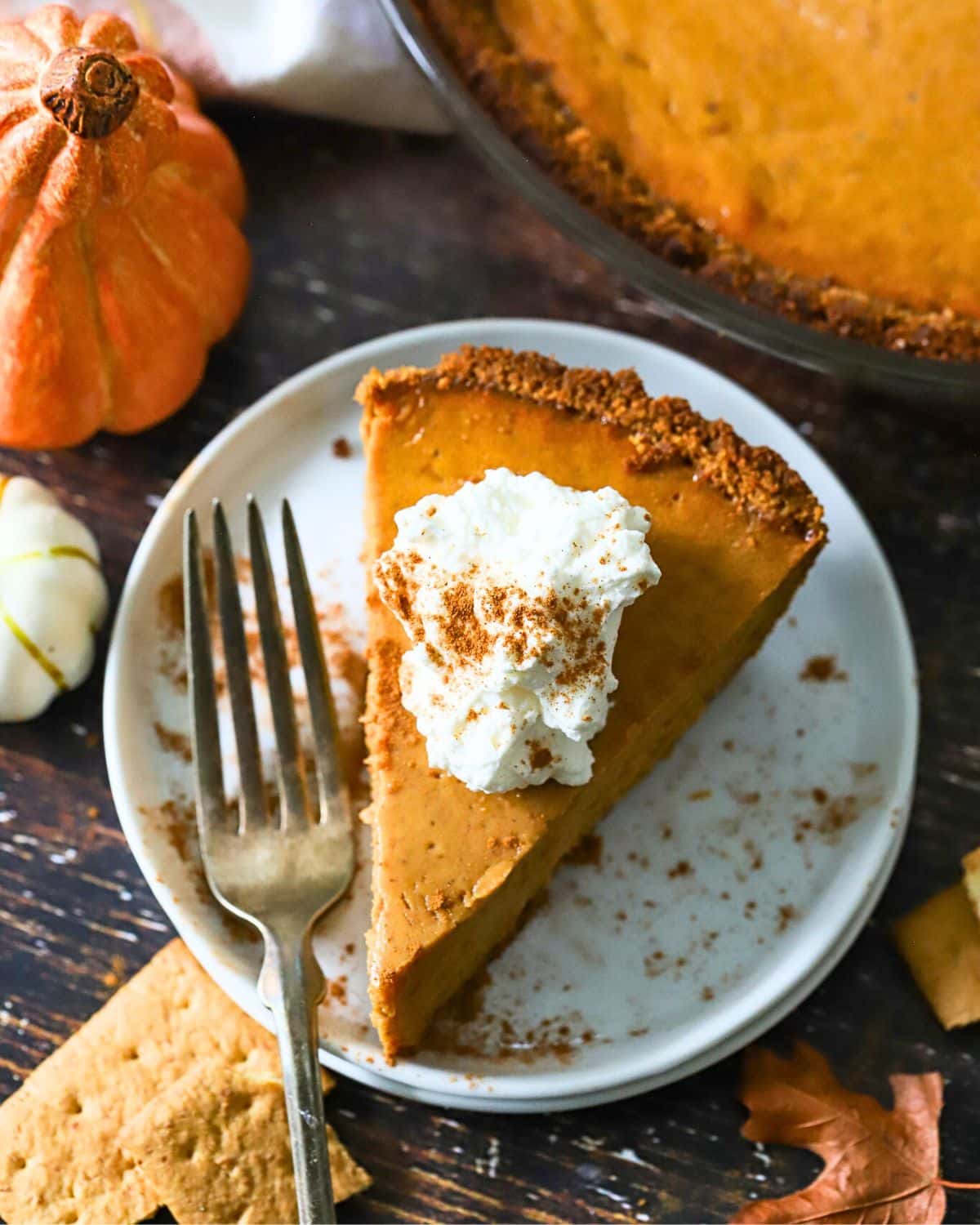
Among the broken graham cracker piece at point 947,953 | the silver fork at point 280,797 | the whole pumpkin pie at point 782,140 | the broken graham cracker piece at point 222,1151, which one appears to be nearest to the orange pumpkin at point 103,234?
the silver fork at point 280,797

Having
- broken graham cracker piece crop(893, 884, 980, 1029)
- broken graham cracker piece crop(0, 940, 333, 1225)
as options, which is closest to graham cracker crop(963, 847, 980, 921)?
broken graham cracker piece crop(893, 884, 980, 1029)

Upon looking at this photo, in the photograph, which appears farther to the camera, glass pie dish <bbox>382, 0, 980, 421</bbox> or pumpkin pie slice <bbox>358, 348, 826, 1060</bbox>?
glass pie dish <bbox>382, 0, 980, 421</bbox>

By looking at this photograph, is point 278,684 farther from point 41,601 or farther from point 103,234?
point 103,234

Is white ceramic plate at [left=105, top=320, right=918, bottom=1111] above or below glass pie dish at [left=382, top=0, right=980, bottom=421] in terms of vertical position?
below

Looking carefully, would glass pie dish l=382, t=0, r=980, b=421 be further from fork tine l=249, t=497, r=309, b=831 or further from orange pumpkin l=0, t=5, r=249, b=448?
fork tine l=249, t=497, r=309, b=831

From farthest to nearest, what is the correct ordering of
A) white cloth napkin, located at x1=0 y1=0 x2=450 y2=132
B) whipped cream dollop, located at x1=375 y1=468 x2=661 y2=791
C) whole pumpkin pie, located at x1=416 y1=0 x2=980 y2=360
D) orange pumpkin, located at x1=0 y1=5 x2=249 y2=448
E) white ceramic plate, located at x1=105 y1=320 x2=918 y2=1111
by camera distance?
white cloth napkin, located at x1=0 y1=0 x2=450 y2=132 → whole pumpkin pie, located at x1=416 y1=0 x2=980 y2=360 → white ceramic plate, located at x1=105 y1=320 x2=918 y2=1111 → orange pumpkin, located at x1=0 y1=5 x2=249 y2=448 → whipped cream dollop, located at x1=375 y1=468 x2=661 y2=791

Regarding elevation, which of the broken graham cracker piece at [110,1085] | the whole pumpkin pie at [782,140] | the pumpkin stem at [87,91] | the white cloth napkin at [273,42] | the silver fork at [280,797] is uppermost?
the pumpkin stem at [87,91]

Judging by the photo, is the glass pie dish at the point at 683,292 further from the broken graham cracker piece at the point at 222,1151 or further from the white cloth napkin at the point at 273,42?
the broken graham cracker piece at the point at 222,1151

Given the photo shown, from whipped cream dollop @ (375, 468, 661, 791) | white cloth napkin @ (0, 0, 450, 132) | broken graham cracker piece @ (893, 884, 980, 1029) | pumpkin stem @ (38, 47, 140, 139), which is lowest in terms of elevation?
broken graham cracker piece @ (893, 884, 980, 1029)
